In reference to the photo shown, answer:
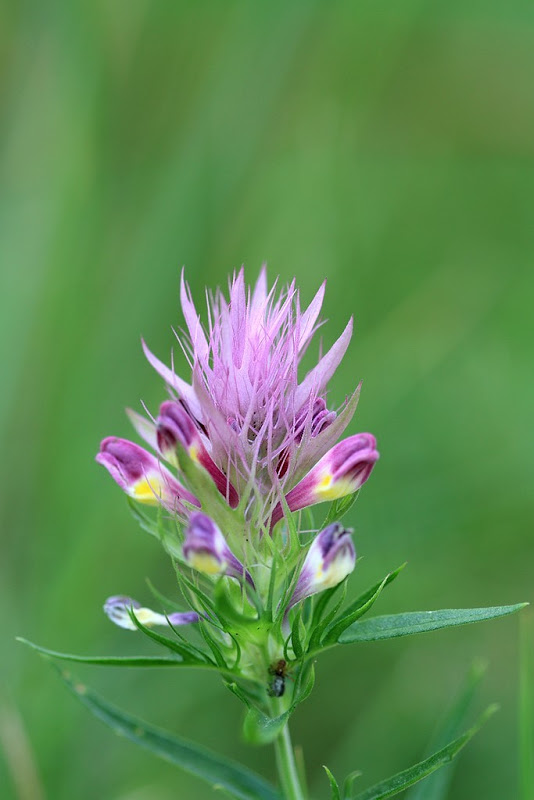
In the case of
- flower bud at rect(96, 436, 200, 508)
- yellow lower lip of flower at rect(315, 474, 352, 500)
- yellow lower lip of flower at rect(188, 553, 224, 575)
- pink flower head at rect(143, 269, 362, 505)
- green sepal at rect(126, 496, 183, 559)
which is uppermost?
pink flower head at rect(143, 269, 362, 505)

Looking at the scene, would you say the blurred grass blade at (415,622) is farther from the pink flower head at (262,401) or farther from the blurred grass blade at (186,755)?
the blurred grass blade at (186,755)

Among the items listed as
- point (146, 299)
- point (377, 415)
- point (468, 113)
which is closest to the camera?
point (377, 415)

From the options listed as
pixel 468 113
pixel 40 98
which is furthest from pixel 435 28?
pixel 40 98

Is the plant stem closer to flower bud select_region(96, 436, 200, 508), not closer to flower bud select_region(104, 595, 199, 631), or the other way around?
flower bud select_region(104, 595, 199, 631)

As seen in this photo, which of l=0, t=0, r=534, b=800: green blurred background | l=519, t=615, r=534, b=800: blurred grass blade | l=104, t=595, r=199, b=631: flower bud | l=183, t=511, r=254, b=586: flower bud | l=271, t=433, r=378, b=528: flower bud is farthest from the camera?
l=0, t=0, r=534, b=800: green blurred background

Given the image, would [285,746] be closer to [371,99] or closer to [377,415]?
[377,415]

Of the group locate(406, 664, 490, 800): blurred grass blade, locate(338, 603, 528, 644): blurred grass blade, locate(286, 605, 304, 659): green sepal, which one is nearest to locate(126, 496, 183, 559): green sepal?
locate(286, 605, 304, 659): green sepal

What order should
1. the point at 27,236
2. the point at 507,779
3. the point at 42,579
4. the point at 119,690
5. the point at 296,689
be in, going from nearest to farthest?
1. the point at 296,689
2. the point at 507,779
3. the point at 119,690
4. the point at 42,579
5. the point at 27,236
